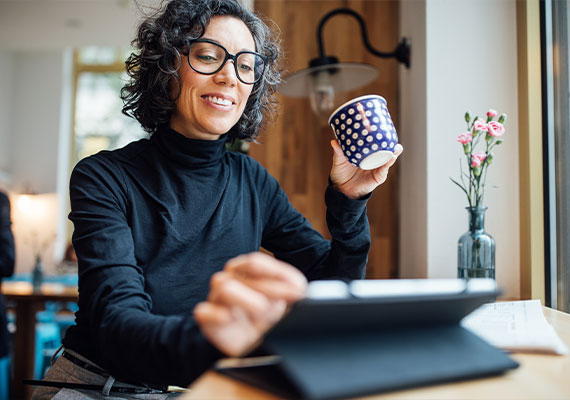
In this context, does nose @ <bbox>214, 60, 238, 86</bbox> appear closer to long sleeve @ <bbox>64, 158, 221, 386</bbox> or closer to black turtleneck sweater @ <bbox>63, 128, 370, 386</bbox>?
black turtleneck sweater @ <bbox>63, 128, 370, 386</bbox>

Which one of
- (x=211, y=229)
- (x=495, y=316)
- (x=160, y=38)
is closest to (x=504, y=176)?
(x=495, y=316)

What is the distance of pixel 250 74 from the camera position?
3.44 feet

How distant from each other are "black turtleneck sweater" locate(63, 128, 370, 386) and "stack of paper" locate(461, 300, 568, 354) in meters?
0.28

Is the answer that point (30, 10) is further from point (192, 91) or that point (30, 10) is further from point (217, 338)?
point (217, 338)

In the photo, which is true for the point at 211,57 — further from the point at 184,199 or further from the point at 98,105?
the point at 98,105

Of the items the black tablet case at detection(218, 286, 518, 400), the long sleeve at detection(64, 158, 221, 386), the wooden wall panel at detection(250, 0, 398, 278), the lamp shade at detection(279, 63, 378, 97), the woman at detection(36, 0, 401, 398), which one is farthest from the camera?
the wooden wall panel at detection(250, 0, 398, 278)

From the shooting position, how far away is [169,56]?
1040 mm

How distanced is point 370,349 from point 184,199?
65 centimetres

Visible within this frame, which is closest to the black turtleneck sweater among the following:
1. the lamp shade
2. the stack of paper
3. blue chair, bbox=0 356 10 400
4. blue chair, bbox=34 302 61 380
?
the stack of paper

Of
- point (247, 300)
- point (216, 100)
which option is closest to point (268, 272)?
point (247, 300)

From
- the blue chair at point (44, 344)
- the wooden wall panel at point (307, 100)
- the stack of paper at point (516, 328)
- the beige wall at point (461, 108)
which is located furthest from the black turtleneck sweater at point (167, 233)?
the blue chair at point (44, 344)

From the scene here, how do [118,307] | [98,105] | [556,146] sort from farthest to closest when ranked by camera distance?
[98,105]
[556,146]
[118,307]

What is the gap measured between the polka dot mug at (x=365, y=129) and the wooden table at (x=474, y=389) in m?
0.38

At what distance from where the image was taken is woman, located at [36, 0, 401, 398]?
0.76 metres
